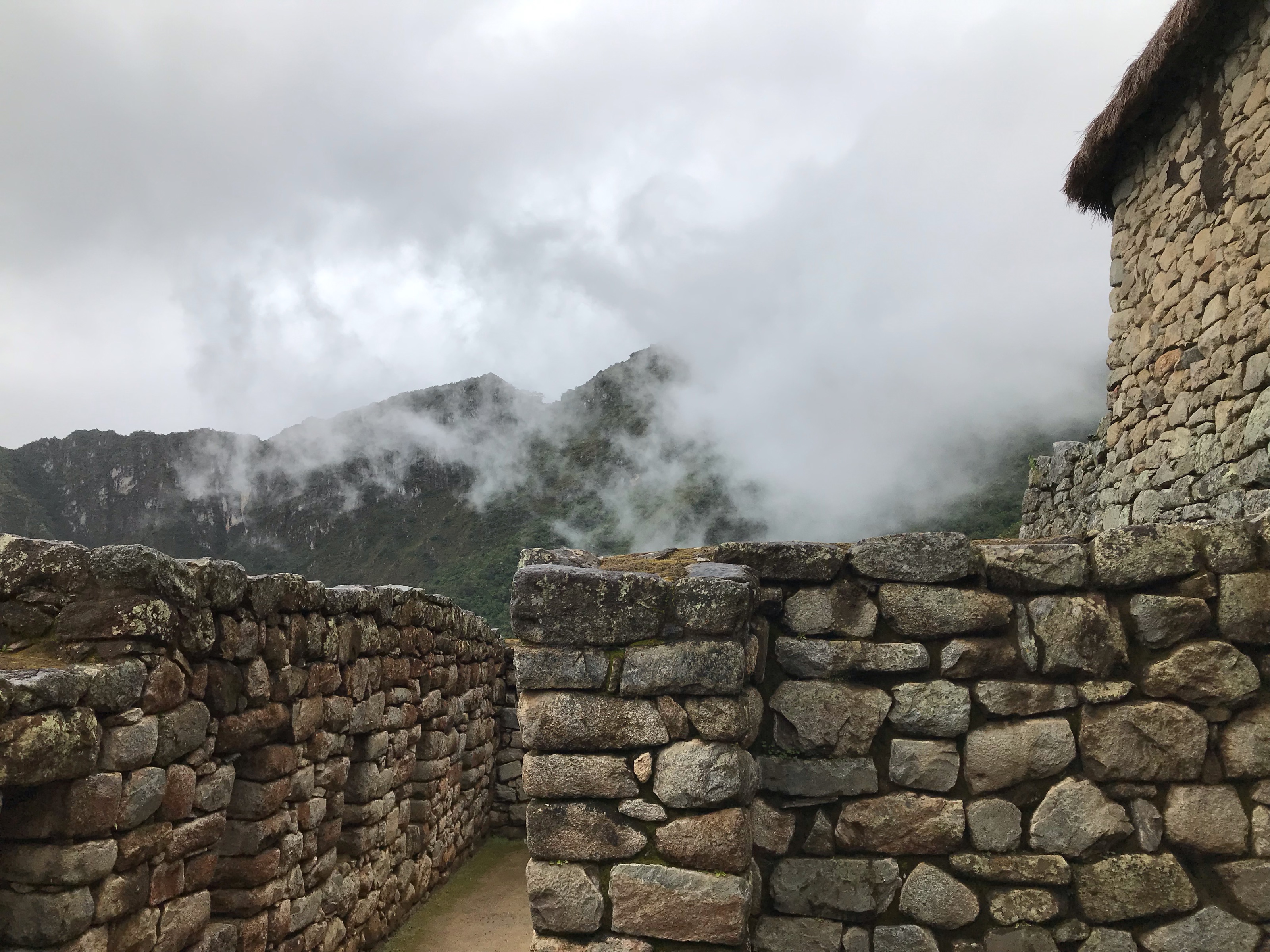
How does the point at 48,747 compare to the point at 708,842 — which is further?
the point at 48,747

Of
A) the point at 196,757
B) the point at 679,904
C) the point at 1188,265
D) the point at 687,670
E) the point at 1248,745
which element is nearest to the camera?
the point at 679,904

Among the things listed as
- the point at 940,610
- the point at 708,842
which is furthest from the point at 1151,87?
the point at 708,842

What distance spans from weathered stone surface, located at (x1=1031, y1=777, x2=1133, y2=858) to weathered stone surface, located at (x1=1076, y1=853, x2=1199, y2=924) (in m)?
0.09

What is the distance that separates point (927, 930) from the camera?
309 cm

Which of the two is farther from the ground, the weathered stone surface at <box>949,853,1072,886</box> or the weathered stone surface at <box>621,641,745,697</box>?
the weathered stone surface at <box>621,641,745,697</box>

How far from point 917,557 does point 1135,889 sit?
4.64ft

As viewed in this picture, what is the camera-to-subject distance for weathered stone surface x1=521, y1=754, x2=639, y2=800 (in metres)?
2.93

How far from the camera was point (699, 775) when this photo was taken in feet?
9.49

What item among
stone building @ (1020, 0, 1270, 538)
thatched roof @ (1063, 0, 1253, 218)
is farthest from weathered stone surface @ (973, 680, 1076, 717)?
thatched roof @ (1063, 0, 1253, 218)

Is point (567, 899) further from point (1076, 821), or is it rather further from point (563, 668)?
point (1076, 821)

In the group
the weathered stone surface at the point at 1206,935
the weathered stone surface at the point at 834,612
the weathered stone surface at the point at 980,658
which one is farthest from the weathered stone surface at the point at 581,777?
the weathered stone surface at the point at 1206,935

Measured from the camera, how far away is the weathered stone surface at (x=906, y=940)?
3.08 meters

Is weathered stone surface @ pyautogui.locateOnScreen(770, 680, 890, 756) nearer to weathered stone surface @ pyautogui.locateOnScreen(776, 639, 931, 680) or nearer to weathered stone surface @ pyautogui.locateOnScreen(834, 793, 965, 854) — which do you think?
weathered stone surface @ pyautogui.locateOnScreen(776, 639, 931, 680)

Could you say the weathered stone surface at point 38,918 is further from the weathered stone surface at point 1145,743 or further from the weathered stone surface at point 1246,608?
the weathered stone surface at point 1246,608
